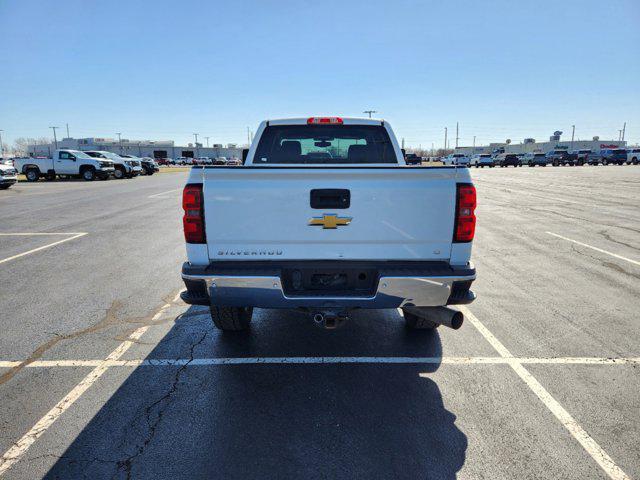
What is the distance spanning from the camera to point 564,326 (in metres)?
4.33

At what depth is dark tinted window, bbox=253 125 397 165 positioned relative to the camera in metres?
4.86

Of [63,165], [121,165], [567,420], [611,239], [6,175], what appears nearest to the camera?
[567,420]

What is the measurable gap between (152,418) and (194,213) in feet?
4.90

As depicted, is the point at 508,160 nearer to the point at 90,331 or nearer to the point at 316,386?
the point at 316,386

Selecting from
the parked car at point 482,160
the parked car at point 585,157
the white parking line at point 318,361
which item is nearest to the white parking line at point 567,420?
the white parking line at point 318,361

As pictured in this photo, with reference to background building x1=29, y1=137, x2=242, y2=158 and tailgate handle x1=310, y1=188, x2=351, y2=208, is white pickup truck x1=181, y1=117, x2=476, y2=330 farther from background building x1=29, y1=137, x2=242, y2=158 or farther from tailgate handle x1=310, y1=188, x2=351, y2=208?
background building x1=29, y1=137, x2=242, y2=158

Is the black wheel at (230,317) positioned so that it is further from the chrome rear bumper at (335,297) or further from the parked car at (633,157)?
the parked car at (633,157)

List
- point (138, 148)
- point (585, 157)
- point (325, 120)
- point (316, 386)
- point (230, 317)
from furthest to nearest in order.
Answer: point (138, 148), point (585, 157), point (325, 120), point (230, 317), point (316, 386)

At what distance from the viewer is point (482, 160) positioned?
176ft

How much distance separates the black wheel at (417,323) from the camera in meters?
4.10

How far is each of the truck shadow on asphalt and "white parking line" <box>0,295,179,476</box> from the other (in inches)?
6.6

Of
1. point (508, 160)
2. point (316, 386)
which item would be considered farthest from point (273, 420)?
point (508, 160)

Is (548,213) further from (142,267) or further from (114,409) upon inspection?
(114,409)

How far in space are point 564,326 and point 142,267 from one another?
607 cm
